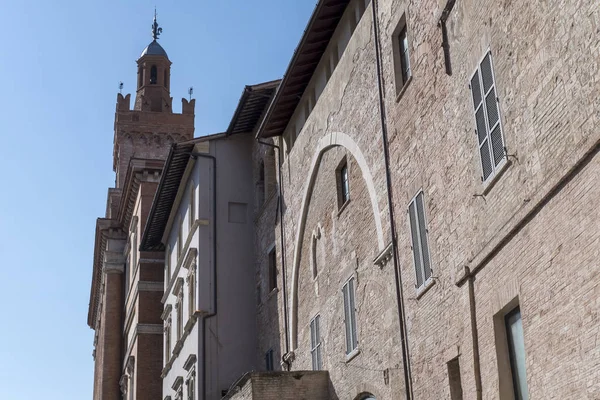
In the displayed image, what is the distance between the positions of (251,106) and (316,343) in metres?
8.28

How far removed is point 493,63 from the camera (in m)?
11.6

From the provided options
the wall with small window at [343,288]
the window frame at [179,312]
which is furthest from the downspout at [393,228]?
the window frame at [179,312]

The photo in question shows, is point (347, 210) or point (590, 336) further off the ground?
point (347, 210)

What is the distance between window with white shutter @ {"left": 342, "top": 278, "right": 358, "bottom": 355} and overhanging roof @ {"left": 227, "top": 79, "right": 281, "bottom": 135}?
8218 millimetres

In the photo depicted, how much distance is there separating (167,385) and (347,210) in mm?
14872

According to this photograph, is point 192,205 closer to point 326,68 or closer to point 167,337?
point 167,337

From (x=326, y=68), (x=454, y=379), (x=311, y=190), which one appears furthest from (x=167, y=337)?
(x=454, y=379)

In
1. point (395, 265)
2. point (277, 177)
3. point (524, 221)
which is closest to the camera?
point (524, 221)

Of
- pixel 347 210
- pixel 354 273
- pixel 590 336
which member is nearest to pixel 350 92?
pixel 347 210

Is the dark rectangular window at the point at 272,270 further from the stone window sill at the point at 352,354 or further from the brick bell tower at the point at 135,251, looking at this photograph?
the brick bell tower at the point at 135,251

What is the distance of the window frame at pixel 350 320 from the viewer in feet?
55.6

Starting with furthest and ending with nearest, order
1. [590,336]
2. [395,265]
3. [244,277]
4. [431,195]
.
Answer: [244,277]
[395,265]
[431,195]
[590,336]

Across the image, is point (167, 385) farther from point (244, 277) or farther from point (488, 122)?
point (488, 122)

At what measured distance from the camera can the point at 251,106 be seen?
25156 mm
